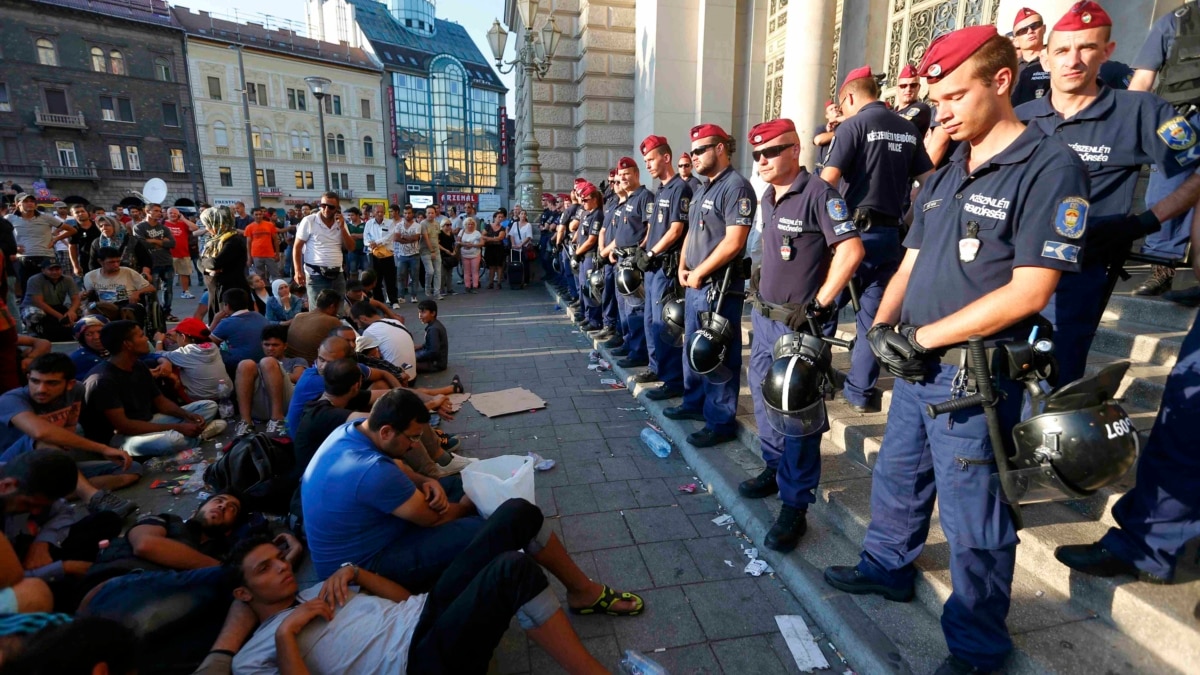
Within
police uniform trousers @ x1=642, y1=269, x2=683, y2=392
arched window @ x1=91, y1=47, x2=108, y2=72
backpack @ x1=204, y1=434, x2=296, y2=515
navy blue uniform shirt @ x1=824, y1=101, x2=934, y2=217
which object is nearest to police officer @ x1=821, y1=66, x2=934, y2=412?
navy blue uniform shirt @ x1=824, y1=101, x2=934, y2=217

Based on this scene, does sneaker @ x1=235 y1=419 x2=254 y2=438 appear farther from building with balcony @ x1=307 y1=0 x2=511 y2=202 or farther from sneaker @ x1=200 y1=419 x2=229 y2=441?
building with balcony @ x1=307 y1=0 x2=511 y2=202

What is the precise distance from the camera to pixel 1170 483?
1.95 meters

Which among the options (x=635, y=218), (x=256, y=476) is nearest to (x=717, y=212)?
(x=635, y=218)

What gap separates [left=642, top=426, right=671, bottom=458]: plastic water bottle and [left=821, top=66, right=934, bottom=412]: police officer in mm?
1574

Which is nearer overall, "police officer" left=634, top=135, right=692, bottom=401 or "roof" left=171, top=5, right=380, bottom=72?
"police officer" left=634, top=135, right=692, bottom=401

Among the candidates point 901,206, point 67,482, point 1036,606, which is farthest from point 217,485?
point 901,206

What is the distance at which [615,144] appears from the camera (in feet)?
40.5

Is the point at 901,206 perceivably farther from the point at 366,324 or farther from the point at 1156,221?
the point at 366,324

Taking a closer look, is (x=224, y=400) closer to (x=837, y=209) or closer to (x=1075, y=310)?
(x=837, y=209)

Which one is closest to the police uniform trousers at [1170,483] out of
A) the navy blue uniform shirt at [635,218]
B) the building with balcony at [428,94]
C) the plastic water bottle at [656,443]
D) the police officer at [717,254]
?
the police officer at [717,254]

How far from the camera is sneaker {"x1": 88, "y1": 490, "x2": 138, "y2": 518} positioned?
3498 mm

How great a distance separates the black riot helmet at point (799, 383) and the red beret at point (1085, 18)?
1641 mm

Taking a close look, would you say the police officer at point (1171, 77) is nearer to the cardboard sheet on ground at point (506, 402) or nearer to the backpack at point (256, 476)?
the cardboard sheet on ground at point (506, 402)

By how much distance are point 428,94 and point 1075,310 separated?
60457 millimetres
